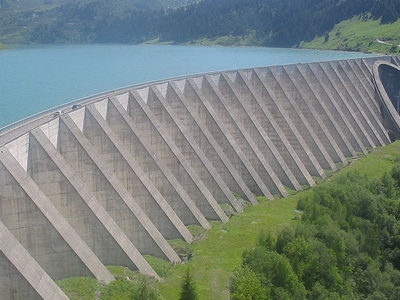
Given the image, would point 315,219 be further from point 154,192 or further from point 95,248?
point 95,248

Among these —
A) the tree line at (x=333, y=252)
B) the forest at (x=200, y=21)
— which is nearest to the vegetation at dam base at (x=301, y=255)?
the tree line at (x=333, y=252)

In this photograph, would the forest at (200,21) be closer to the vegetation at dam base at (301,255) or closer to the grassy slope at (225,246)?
the grassy slope at (225,246)

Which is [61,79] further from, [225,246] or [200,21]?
[200,21]

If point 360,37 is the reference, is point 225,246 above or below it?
below

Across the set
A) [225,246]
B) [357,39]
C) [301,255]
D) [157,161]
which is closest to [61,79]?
[157,161]

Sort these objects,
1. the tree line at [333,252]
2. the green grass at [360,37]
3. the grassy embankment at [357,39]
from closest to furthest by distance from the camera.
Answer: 1. the tree line at [333,252]
2. the grassy embankment at [357,39]
3. the green grass at [360,37]

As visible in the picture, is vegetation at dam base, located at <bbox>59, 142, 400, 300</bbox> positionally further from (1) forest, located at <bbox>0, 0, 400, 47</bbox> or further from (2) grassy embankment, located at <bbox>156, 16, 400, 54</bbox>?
(1) forest, located at <bbox>0, 0, 400, 47</bbox>
